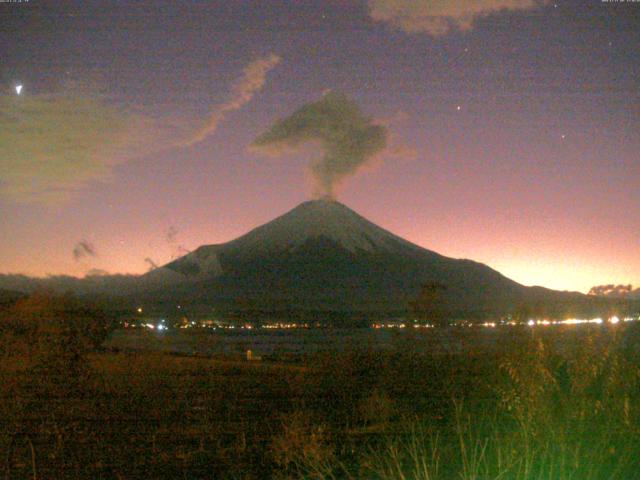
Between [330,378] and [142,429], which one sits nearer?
[142,429]

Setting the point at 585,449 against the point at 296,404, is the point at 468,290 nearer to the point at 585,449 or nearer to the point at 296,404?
the point at 296,404

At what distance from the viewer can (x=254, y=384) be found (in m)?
16.2

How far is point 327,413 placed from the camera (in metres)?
12.1

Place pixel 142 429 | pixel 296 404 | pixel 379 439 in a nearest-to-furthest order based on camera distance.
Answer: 1. pixel 379 439
2. pixel 142 429
3. pixel 296 404

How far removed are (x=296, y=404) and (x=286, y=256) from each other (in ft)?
271

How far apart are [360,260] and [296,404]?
270ft

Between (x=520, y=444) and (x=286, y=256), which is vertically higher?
(x=286, y=256)

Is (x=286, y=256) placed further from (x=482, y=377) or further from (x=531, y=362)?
(x=531, y=362)

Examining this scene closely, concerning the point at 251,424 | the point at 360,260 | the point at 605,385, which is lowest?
the point at 251,424

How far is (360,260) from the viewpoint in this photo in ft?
310

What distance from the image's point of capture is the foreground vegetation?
17.4 ft

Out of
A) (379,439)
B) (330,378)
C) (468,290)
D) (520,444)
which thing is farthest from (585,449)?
(468,290)

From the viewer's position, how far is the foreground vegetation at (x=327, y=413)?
17.4ft

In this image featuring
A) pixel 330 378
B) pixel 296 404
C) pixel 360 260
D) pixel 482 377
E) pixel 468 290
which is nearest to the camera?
pixel 482 377
